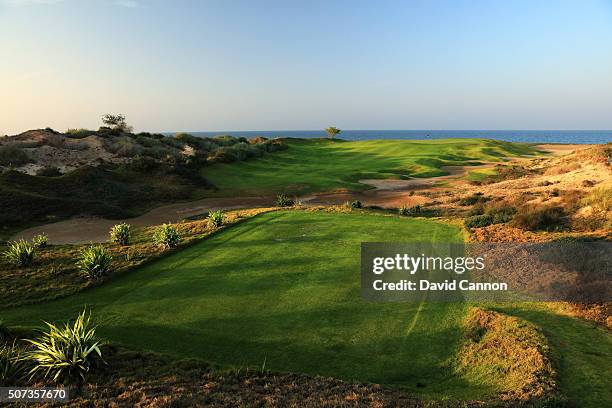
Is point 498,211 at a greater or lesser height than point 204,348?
greater

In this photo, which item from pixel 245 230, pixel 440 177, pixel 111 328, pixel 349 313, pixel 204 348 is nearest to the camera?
pixel 204 348

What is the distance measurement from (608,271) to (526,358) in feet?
21.7

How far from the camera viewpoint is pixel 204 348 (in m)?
8.98

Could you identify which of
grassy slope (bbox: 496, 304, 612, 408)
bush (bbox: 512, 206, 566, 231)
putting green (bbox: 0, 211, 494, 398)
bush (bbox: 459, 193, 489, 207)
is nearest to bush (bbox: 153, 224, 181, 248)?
putting green (bbox: 0, 211, 494, 398)

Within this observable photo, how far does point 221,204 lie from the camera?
33344 mm

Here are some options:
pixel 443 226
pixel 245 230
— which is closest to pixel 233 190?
pixel 245 230

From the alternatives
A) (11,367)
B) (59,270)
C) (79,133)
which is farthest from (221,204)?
(79,133)

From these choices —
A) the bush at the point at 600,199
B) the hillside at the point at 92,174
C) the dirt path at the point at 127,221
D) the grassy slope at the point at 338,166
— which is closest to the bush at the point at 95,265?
the dirt path at the point at 127,221

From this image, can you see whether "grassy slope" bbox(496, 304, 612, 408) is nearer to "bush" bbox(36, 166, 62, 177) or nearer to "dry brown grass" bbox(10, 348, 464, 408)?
"dry brown grass" bbox(10, 348, 464, 408)

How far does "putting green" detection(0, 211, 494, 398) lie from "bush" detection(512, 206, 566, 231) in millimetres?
8438

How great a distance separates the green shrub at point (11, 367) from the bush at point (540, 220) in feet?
62.2

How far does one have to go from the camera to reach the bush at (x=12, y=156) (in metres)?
39.7

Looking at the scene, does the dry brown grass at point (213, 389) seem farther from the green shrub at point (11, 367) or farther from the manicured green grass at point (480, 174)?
the manicured green grass at point (480, 174)

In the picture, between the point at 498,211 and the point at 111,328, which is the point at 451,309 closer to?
the point at 111,328
